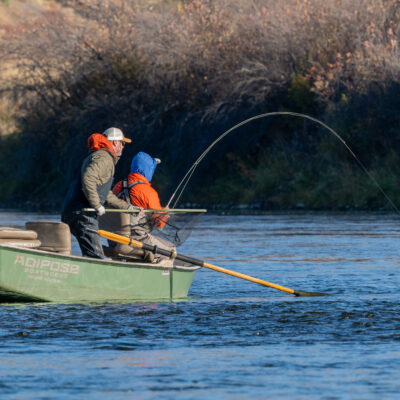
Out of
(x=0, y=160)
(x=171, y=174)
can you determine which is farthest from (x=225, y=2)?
(x=0, y=160)

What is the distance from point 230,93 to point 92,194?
23.2 metres

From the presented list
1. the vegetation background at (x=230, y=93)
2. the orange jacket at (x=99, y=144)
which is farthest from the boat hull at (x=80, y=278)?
the vegetation background at (x=230, y=93)

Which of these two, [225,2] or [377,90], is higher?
A: [225,2]

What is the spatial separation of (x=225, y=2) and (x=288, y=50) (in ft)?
16.0

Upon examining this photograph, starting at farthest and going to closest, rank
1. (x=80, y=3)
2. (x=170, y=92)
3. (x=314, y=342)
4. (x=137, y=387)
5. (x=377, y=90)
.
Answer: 1. (x=80, y=3)
2. (x=170, y=92)
3. (x=377, y=90)
4. (x=314, y=342)
5. (x=137, y=387)

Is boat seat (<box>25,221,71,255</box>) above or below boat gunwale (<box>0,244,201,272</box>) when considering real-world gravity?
above

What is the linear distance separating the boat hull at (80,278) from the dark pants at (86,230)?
21 centimetres

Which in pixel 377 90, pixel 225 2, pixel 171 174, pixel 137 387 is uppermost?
pixel 225 2

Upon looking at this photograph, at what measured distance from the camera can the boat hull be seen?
9.72 metres

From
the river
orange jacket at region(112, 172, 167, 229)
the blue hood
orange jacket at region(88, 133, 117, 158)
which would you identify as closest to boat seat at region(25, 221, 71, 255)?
the river

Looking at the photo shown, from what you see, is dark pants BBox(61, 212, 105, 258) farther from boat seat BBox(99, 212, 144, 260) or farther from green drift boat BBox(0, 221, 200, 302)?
boat seat BBox(99, 212, 144, 260)

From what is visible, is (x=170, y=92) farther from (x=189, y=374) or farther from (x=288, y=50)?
(x=189, y=374)

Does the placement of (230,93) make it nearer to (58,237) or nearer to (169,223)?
(169,223)

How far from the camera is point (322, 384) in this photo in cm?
664
